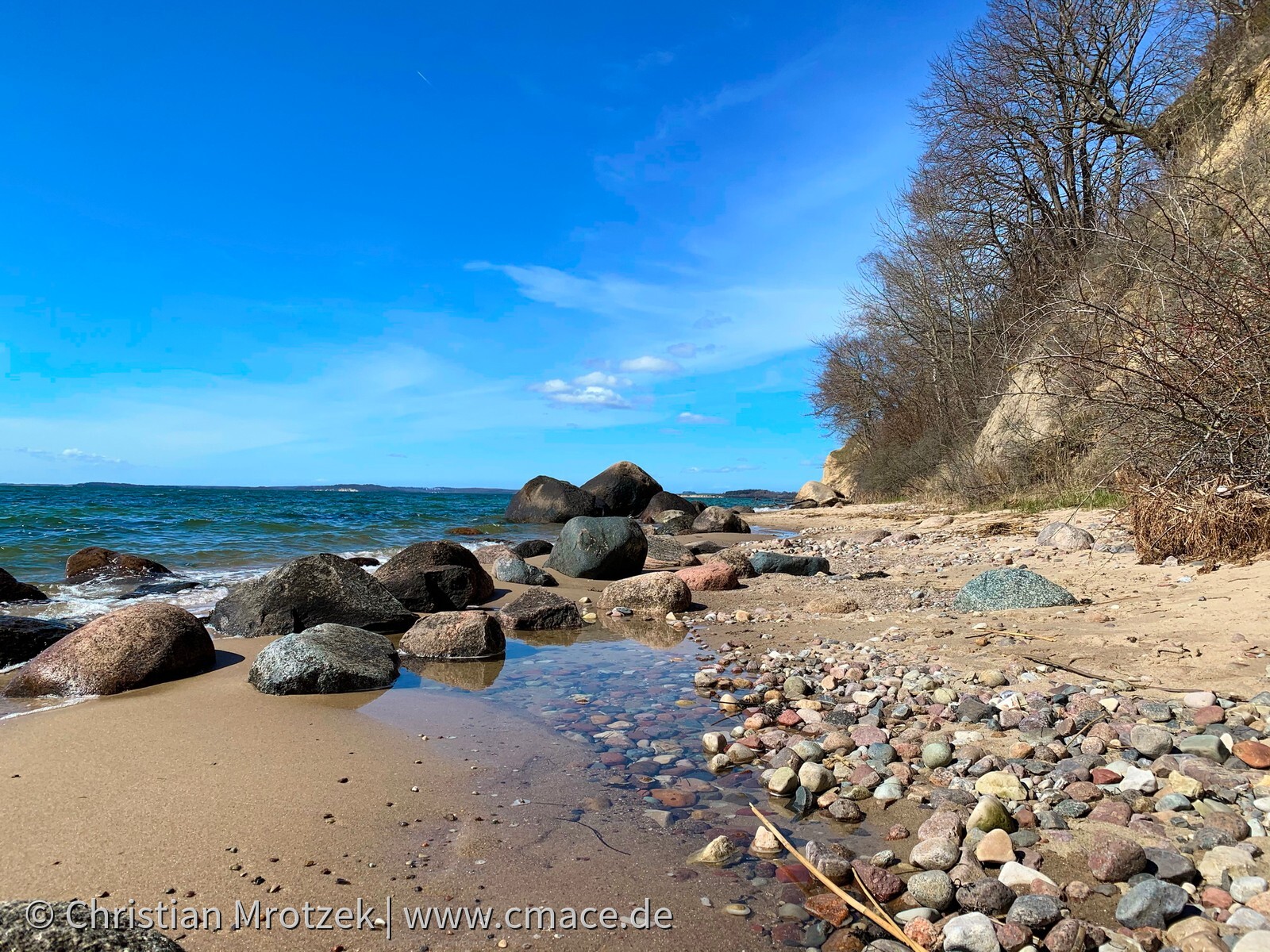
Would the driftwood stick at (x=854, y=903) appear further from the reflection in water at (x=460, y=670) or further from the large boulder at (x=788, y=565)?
the large boulder at (x=788, y=565)

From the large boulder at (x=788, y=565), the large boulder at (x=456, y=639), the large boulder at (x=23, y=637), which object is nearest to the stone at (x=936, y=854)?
the large boulder at (x=456, y=639)

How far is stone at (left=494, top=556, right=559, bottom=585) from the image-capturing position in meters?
9.71

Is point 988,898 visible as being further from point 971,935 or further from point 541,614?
point 541,614

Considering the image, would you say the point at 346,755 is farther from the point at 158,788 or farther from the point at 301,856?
the point at 301,856

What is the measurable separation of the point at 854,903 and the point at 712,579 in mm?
6677

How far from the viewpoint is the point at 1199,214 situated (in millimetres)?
5090

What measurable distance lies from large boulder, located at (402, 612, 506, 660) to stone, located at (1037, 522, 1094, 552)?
5975 mm

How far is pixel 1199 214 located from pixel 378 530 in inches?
721

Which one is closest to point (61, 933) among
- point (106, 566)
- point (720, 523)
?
point (106, 566)

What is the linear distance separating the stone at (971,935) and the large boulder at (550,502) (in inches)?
970

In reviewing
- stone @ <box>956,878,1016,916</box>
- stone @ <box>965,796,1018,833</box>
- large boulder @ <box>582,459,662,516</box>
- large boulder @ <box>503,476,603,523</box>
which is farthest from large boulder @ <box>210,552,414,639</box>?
large boulder @ <box>582,459,662,516</box>

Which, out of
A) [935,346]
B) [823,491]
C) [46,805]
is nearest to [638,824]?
[46,805]

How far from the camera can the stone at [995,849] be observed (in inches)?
87.4

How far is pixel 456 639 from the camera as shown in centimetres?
568
